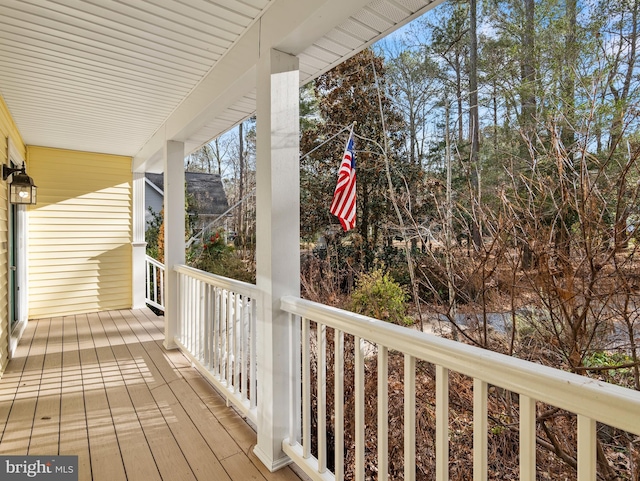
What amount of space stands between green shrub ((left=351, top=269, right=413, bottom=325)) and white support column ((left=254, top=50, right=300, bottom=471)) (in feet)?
7.10

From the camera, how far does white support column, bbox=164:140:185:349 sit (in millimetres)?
3947

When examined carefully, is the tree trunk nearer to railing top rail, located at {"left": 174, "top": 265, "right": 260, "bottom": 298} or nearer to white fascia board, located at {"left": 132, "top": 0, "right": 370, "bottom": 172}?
white fascia board, located at {"left": 132, "top": 0, "right": 370, "bottom": 172}

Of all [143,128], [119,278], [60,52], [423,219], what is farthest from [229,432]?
[119,278]

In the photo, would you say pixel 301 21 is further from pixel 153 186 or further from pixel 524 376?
pixel 153 186

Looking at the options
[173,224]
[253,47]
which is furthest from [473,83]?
[173,224]

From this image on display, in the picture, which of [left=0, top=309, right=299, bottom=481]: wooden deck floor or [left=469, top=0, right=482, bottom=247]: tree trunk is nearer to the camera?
[left=0, top=309, right=299, bottom=481]: wooden deck floor

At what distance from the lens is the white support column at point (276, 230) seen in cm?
204

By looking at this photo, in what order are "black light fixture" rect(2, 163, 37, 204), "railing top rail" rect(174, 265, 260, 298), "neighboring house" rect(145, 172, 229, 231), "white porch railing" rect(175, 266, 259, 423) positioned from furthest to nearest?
1. "neighboring house" rect(145, 172, 229, 231)
2. "black light fixture" rect(2, 163, 37, 204)
3. "white porch railing" rect(175, 266, 259, 423)
4. "railing top rail" rect(174, 265, 260, 298)

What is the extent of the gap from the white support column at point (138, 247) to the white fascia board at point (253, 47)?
274 cm

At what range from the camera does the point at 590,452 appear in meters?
0.89

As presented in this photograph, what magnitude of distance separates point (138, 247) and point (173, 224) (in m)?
2.53

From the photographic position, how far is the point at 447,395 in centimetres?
123

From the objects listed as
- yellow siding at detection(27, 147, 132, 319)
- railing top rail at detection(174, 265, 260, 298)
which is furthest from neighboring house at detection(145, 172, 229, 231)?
railing top rail at detection(174, 265, 260, 298)

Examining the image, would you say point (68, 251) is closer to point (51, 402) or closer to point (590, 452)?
point (51, 402)
